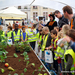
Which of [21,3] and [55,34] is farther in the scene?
[21,3]

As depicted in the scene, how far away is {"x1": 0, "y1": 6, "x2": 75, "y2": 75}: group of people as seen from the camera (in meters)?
2.12

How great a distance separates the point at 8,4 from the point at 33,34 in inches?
92.6

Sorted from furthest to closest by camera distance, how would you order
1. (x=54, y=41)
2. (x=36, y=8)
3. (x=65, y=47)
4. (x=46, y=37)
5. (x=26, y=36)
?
(x=36, y=8) < (x=26, y=36) < (x=46, y=37) < (x=54, y=41) < (x=65, y=47)

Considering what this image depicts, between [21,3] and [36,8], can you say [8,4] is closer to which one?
[21,3]

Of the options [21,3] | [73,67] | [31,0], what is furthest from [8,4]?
[73,67]

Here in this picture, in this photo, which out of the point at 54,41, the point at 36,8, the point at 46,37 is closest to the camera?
the point at 54,41

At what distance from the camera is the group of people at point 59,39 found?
2.12m

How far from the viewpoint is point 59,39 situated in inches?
116

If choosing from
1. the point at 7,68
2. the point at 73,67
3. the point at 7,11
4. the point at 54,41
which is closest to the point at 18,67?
the point at 7,68

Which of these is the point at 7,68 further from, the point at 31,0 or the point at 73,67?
the point at 31,0

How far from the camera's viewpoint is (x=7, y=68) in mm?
2225

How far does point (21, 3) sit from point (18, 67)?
488 centimetres

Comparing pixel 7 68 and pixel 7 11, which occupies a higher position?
pixel 7 11

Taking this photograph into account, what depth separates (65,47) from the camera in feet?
8.75
